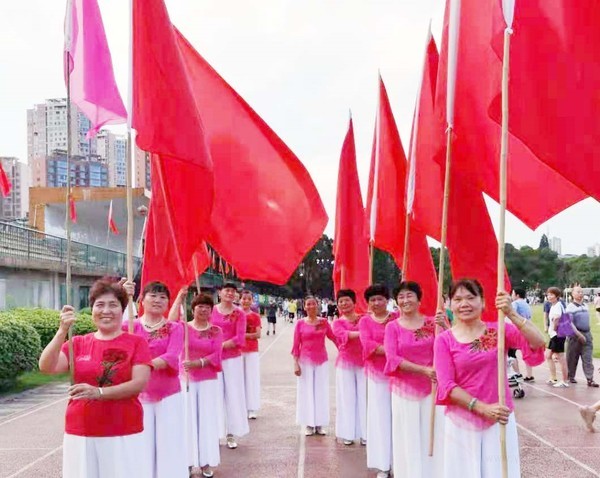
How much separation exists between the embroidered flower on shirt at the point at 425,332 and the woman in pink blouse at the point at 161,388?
180 cm

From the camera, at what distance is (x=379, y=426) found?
6496mm

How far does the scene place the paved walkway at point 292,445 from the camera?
6625 mm

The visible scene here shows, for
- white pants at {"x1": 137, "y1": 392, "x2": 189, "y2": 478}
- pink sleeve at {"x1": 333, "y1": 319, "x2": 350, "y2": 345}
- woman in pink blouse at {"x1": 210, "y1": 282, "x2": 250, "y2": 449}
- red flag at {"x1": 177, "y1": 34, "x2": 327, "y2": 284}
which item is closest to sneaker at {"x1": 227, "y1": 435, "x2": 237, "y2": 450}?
woman in pink blouse at {"x1": 210, "y1": 282, "x2": 250, "y2": 449}

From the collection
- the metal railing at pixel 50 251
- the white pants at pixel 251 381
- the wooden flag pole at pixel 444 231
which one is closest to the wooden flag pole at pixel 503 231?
the wooden flag pole at pixel 444 231

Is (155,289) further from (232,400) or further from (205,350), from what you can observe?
(232,400)

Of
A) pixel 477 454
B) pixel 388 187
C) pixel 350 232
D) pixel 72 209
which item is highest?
pixel 72 209

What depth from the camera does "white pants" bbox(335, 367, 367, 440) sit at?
7.75 metres

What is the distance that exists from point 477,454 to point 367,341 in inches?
102

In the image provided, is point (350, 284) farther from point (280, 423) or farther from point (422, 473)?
point (422, 473)

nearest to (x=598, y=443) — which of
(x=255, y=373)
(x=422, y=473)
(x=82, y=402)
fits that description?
(x=422, y=473)

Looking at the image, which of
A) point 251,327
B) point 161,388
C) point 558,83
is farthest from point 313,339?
point 558,83

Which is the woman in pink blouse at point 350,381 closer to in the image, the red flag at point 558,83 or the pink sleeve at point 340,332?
the pink sleeve at point 340,332

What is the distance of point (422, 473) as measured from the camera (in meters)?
5.43

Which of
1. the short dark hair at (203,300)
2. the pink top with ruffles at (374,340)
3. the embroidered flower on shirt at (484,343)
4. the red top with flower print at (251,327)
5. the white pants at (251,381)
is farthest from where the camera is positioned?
the red top with flower print at (251,327)
